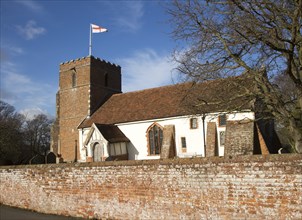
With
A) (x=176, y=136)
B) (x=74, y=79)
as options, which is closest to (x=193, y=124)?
(x=176, y=136)

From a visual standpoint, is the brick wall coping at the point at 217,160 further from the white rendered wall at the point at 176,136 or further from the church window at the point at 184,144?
the church window at the point at 184,144

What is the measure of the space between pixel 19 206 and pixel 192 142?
13228 mm

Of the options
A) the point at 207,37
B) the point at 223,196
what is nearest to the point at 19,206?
the point at 223,196

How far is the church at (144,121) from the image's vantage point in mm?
15441

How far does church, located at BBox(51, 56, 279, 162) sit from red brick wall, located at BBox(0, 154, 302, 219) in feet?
11.8

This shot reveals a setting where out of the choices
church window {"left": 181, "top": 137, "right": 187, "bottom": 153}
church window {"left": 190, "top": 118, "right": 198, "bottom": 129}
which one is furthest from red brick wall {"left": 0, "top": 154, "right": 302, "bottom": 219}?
church window {"left": 190, "top": 118, "right": 198, "bottom": 129}

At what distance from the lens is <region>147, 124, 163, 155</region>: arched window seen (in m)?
25.2

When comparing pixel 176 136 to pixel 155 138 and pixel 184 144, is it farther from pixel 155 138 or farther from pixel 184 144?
pixel 155 138

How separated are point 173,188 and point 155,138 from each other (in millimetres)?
15583

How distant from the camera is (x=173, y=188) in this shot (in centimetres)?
986

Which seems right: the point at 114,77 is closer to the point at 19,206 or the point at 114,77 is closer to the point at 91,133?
the point at 91,133

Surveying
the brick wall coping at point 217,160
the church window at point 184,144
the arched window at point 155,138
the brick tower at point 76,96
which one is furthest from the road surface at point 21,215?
the brick tower at point 76,96

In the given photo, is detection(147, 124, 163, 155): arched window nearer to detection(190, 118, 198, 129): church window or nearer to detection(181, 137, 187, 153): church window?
detection(181, 137, 187, 153): church window

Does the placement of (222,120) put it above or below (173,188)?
above
